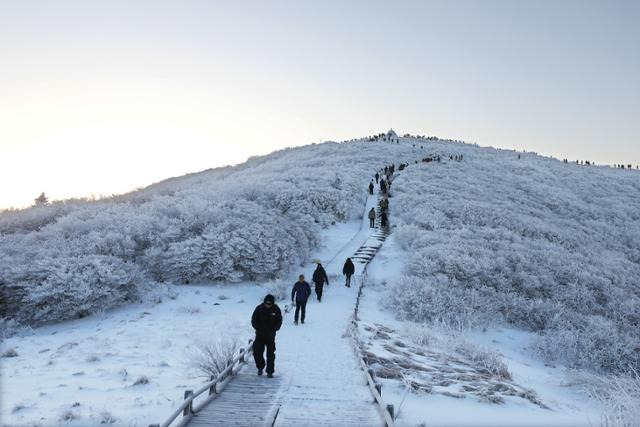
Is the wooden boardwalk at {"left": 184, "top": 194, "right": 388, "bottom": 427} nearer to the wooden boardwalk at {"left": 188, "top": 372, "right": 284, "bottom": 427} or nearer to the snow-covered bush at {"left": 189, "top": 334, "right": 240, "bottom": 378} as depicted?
the wooden boardwalk at {"left": 188, "top": 372, "right": 284, "bottom": 427}

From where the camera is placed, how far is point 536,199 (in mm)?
39438

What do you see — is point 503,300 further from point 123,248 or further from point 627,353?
point 123,248

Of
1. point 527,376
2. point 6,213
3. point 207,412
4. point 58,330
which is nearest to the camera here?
point 207,412

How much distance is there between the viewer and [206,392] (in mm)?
7762

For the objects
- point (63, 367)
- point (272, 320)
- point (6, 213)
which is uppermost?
point (6, 213)

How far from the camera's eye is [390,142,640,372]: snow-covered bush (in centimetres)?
1501

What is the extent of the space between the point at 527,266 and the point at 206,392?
16.7 m

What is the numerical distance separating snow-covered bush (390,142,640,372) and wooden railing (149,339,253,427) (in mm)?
8526

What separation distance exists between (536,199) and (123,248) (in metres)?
35.4

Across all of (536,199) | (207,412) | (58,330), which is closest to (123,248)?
(58,330)

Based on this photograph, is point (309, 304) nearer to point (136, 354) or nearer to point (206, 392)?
point (136, 354)

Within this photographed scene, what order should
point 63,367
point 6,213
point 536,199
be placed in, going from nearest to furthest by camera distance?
point 63,367
point 6,213
point 536,199

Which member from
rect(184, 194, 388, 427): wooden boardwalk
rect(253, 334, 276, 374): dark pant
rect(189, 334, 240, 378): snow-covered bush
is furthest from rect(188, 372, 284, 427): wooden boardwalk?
rect(189, 334, 240, 378): snow-covered bush

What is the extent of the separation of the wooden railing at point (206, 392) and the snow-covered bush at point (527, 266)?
8.53m
